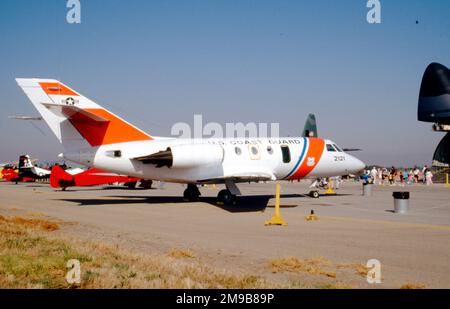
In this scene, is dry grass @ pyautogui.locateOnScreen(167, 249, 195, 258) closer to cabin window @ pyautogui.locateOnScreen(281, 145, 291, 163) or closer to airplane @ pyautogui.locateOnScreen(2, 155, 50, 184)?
cabin window @ pyautogui.locateOnScreen(281, 145, 291, 163)

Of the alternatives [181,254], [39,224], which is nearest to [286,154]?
[39,224]

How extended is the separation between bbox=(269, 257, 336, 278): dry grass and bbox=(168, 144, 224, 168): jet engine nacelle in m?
12.4

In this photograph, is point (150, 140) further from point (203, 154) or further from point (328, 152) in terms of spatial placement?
point (328, 152)

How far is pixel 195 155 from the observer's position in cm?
2086

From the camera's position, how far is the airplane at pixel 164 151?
62.8 feet

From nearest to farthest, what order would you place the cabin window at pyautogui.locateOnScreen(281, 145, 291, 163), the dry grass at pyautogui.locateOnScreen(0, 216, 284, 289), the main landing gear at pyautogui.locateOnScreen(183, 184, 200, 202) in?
1. the dry grass at pyautogui.locateOnScreen(0, 216, 284, 289)
2. the cabin window at pyautogui.locateOnScreen(281, 145, 291, 163)
3. the main landing gear at pyautogui.locateOnScreen(183, 184, 200, 202)

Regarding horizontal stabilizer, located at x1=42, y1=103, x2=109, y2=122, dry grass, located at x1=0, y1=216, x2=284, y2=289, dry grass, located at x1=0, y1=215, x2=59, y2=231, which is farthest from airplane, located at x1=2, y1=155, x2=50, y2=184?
dry grass, located at x1=0, y1=216, x2=284, y2=289

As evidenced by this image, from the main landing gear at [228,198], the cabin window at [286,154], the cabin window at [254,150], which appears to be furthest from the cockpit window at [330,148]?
the main landing gear at [228,198]

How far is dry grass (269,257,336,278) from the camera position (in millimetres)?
7728

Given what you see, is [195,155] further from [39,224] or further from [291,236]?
[291,236]

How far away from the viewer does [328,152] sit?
25203mm

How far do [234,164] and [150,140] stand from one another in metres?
4.38

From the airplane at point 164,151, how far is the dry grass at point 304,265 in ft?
38.9
